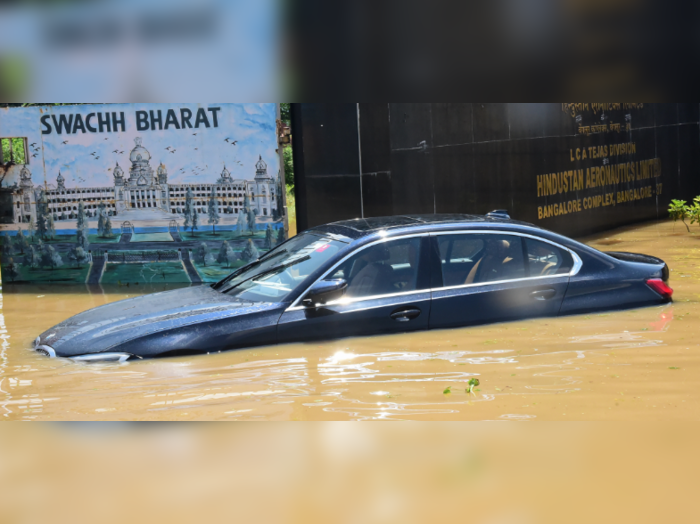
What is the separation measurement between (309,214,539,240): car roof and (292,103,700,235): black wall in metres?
1.41

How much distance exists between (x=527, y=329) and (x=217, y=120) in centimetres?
617

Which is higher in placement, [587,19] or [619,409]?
[587,19]

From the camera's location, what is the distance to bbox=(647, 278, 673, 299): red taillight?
725cm

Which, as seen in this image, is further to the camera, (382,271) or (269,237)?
(269,237)

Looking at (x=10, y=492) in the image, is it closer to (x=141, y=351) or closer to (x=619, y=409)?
(x=619, y=409)

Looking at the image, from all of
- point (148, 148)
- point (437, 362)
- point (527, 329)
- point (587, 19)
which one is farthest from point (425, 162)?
point (587, 19)

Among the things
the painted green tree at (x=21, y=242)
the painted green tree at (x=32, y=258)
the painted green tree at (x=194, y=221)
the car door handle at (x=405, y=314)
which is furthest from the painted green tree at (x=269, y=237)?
the car door handle at (x=405, y=314)

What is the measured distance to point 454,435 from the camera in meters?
1.44

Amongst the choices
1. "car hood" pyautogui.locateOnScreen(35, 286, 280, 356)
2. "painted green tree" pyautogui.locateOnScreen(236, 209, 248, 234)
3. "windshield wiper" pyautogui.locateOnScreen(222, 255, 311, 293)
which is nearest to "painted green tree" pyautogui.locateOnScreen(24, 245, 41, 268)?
"painted green tree" pyautogui.locateOnScreen(236, 209, 248, 234)

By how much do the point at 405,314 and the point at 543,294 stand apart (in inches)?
51.0

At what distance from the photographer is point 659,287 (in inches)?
287

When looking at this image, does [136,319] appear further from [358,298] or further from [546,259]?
[546,259]

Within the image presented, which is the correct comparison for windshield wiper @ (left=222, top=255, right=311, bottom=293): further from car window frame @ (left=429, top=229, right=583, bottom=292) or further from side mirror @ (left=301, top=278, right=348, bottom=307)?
car window frame @ (left=429, top=229, right=583, bottom=292)

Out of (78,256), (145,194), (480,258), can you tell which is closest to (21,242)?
(78,256)
